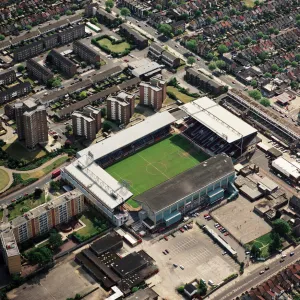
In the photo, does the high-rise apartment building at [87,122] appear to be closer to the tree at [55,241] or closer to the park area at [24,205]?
the park area at [24,205]

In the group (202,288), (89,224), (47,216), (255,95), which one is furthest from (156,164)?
(202,288)

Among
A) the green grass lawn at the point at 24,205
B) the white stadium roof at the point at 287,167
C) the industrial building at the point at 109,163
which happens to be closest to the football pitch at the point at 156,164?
the industrial building at the point at 109,163

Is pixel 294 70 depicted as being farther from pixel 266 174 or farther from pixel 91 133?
pixel 91 133

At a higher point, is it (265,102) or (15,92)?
(265,102)

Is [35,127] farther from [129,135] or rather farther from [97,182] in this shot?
[97,182]

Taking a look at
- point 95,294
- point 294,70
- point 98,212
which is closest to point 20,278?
point 95,294
